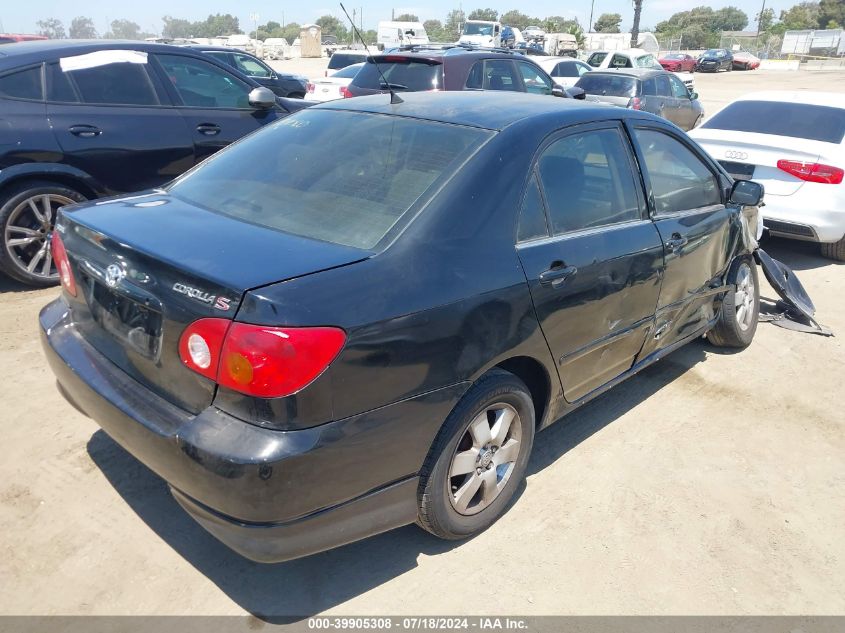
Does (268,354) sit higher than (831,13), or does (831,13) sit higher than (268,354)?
(268,354)

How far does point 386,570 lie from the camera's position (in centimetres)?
276

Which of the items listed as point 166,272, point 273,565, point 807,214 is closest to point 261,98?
point 166,272

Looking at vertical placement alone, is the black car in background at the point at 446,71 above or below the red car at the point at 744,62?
above

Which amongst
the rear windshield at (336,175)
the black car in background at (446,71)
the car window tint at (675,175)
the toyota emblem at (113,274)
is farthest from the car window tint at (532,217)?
the black car in background at (446,71)

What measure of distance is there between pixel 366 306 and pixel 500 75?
7770 millimetres

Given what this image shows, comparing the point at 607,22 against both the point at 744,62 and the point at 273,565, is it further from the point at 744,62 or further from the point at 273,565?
the point at 273,565

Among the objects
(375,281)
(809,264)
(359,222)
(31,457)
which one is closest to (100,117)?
(31,457)

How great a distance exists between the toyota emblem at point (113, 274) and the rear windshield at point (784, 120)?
6591mm

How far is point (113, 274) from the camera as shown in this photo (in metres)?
2.51


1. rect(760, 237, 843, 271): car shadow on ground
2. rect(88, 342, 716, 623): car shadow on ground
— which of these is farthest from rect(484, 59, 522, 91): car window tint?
rect(88, 342, 716, 623): car shadow on ground

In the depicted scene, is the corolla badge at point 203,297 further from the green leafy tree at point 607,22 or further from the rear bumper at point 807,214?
the green leafy tree at point 607,22

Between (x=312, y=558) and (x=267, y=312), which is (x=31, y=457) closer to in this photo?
(x=312, y=558)

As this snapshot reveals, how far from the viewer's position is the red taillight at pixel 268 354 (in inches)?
82.9

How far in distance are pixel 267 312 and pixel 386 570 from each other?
123cm
